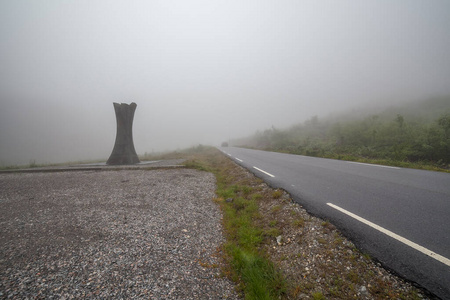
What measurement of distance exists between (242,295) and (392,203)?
4.10m

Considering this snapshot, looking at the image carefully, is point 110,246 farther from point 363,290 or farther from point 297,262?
point 363,290

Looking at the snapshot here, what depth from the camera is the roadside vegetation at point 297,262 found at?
247 centimetres

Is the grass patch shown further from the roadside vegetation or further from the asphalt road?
the asphalt road

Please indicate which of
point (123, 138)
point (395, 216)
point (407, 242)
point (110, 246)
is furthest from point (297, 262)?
point (123, 138)

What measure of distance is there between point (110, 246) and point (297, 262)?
3523 millimetres

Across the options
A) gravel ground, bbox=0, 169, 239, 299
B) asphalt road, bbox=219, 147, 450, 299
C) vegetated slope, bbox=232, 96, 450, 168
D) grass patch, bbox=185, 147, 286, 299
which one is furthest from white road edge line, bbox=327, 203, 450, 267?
vegetated slope, bbox=232, 96, 450, 168

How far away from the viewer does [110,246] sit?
3.67 meters

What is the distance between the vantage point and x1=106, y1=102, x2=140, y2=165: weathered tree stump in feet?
49.1

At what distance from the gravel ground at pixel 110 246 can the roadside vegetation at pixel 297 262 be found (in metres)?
0.37

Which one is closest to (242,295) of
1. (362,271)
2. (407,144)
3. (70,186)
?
(362,271)

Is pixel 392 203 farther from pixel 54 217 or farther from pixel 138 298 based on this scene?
pixel 54 217

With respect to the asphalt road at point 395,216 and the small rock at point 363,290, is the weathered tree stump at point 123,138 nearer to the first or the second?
the asphalt road at point 395,216

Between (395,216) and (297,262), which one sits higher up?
(395,216)

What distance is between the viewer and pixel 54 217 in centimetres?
485
